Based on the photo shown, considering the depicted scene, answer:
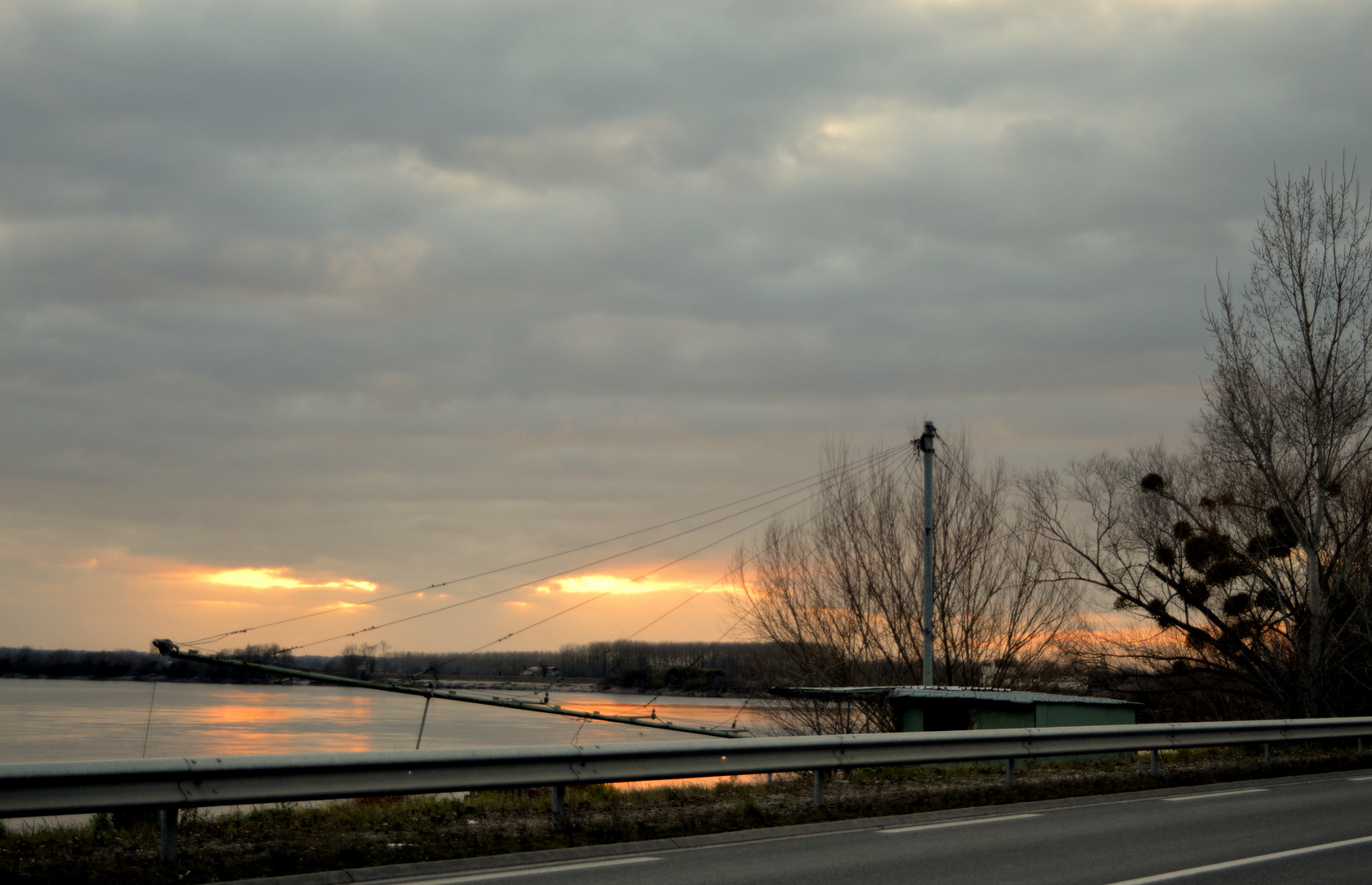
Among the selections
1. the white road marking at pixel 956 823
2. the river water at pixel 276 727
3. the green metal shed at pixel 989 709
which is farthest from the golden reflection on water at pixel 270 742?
the white road marking at pixel 956 823

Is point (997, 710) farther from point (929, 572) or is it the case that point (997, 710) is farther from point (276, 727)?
point (276, 727)

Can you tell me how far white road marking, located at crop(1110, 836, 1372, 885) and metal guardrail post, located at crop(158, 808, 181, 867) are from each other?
20.7ft

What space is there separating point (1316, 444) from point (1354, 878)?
2080 cm

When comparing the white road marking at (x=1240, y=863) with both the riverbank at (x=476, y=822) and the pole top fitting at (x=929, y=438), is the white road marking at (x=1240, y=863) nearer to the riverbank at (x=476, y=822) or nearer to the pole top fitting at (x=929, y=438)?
the riverbank at (x=476, y=822)

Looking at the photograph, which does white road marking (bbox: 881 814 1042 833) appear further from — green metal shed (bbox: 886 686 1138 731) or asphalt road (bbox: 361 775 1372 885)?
green metal shed (bbox: 886 686 1138 731)

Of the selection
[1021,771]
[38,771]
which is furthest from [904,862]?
[1021,771]

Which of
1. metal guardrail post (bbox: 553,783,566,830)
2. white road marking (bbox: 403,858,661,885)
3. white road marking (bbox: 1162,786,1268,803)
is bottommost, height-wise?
white road marking (bbox: 1162,786,1268,803)

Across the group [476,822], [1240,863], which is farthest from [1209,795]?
[476,822]

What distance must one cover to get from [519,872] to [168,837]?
2.36 m

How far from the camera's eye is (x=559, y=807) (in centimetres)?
943

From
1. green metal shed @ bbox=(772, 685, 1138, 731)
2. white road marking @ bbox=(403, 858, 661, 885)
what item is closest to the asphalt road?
white road marking @ bbox=(403, 858, 661, 885)

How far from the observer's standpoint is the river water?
33.6 m

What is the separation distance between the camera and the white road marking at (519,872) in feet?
24.0

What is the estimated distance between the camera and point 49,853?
24.9 feet
